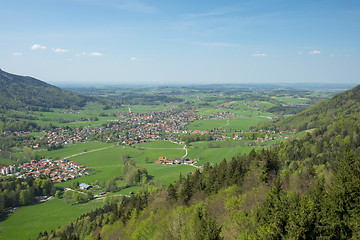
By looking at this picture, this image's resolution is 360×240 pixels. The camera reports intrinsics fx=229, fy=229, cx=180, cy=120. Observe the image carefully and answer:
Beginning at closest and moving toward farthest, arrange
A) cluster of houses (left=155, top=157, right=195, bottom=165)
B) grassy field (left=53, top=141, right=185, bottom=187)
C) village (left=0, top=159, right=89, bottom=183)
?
grassy field (left=53, top=141, right=185, bottom=187) → village (left=0, top=159, right=89, bottom=183) → cluster of houses (left=155, top=157, right=195, bottom=165)

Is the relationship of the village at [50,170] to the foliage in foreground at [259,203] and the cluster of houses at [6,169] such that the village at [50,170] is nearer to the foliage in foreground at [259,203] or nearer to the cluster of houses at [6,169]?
the cluster of houses at [6,169]

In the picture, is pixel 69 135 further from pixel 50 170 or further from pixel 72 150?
pixel 50 170

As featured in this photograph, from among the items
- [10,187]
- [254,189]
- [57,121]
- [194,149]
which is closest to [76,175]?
[10,187]

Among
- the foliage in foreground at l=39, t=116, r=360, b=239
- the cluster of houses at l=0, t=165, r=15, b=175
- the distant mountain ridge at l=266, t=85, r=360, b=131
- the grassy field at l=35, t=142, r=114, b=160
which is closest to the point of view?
the foliage in foreground at l=39, t=116, r=360, b=239

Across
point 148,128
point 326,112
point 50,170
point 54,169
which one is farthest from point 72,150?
point 326,112

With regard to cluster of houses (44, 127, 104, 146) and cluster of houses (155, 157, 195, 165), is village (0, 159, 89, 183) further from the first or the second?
cluster of houses (44, 127, 104, 146)

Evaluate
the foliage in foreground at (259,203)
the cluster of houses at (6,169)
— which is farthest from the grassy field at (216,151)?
the cluster of houses at (6,169)

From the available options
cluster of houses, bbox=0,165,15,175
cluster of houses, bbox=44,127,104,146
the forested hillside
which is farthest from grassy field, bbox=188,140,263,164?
cluster of houses, bbox=44,127,104,146
